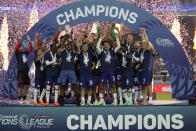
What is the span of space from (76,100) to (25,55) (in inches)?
63.5

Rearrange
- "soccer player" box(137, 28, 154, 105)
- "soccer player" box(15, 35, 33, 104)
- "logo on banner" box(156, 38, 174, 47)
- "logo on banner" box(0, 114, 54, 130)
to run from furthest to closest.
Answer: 1. "logo on banner" box(156, 38, 174, 47)
2. "soccer player" box(15, 35, 33, 104)
3. "soccer player" box(137, 28, 154, 105)
4. "logo on banner" box(0, 114, 54, 130)

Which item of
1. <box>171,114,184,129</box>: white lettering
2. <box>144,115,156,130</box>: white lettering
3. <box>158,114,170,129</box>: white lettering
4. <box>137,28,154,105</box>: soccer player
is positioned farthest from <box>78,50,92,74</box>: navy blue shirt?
<box>171,114,184,129</box>: white lettering

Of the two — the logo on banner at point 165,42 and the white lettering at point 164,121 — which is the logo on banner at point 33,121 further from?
the logo on banner at point 165,42

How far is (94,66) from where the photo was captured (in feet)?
28.5

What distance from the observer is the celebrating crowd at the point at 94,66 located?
852 cm

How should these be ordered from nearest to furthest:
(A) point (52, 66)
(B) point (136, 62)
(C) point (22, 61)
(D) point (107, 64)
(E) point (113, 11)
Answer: (D) point (107, 64), (A) point (52, 66), (B) point (136, 62), (C) point (22, 61), (E) point (113, 11)

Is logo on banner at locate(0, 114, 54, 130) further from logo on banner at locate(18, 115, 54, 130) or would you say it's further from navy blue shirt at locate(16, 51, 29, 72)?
navy blue shirt at locate(16, 51, 29, 72)

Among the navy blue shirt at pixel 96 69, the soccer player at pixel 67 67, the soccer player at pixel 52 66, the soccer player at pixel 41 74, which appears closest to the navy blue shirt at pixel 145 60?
the navy blue shirt at pixel 96 69

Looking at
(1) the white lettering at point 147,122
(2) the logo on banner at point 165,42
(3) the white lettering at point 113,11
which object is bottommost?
(1) the white lettering at point 147,122

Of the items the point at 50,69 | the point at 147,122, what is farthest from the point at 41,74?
the point at 147,122

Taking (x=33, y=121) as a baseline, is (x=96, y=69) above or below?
above

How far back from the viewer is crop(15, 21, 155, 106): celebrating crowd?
852 centimetres

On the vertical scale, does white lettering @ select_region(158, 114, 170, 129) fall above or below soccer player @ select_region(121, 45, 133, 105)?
below

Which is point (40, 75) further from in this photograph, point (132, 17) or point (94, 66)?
point (132, 17)
